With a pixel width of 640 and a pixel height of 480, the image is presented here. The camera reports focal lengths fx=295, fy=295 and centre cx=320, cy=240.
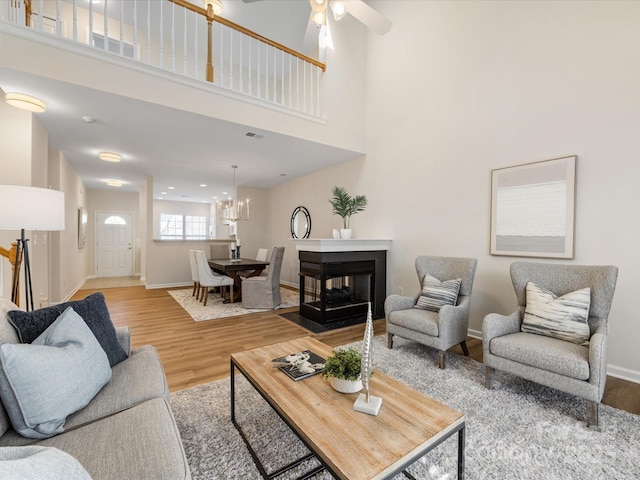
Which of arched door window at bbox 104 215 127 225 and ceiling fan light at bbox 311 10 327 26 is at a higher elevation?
ceiling fan light at bbox 311 10 327 26

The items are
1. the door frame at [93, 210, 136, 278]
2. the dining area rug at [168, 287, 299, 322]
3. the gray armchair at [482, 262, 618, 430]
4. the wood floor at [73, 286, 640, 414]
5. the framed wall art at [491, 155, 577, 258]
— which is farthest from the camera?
the door frame at [93, 210, 136, 278]

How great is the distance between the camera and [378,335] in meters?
3.55

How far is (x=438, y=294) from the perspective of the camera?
2994 millimetres

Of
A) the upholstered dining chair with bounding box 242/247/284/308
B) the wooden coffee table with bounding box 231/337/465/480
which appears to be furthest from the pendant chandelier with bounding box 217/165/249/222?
the wooden coffee table with bounding box 231/337/465/480

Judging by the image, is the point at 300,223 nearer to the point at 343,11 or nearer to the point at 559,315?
the point at 343,11

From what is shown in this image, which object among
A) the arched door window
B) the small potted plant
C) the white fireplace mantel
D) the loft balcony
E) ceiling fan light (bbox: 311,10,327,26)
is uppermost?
the loft balcony

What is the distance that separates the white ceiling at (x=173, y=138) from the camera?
311 cm

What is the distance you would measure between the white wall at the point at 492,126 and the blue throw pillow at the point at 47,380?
364 centimetres

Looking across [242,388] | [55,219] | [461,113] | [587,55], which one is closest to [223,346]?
[242,388]

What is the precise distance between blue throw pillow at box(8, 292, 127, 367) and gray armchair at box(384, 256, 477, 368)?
91.1 inches

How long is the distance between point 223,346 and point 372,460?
2.49 meters

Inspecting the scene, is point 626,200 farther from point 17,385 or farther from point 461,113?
point 17,385

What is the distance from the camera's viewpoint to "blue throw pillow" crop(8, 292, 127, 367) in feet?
4.56

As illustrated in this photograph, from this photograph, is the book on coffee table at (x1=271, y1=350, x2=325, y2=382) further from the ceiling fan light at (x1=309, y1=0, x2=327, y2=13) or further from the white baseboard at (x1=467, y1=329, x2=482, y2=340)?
the ceiling fan light at (x1=309, y1=0, x2=327, y2=13)
